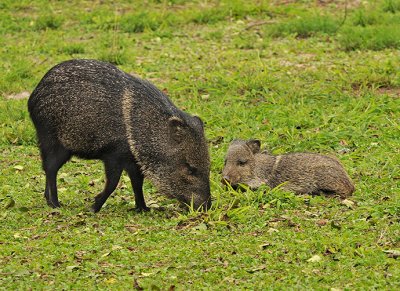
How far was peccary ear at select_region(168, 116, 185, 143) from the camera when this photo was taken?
705 cm

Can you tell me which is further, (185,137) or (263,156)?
(263,156)

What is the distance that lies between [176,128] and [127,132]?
0.37 meters

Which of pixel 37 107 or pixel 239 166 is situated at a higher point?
pixel 37 107

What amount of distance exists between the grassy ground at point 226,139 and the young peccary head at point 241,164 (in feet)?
0.56

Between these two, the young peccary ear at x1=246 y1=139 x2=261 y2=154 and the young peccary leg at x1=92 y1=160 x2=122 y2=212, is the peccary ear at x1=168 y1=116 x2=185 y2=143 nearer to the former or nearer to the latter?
the young peccary leg at x1=92 y1=160 x2=122 y2=212

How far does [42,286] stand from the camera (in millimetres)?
5629

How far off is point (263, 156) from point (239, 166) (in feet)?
0.91

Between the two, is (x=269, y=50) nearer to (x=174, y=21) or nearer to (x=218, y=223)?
(x=174, y=21)

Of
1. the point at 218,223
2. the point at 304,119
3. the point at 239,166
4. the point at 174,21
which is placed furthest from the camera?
the point at 174,21

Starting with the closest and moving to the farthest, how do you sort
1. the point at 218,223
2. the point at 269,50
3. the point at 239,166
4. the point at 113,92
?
the point at 218,223
the point at 113,92
the point at 239,166
the point at 269,50

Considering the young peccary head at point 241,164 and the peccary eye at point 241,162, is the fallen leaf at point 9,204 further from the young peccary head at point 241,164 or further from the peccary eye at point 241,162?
the peccary eye at point 241,162

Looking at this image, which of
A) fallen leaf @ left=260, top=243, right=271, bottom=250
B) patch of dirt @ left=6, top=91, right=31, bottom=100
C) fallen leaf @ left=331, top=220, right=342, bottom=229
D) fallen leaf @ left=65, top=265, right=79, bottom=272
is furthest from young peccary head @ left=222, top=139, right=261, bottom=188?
patch of dirt @ left=6, top=91, right=31, bottom=100

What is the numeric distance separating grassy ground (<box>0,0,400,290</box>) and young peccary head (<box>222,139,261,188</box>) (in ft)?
0.56

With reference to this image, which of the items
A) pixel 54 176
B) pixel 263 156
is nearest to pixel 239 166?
pixel 263 156
